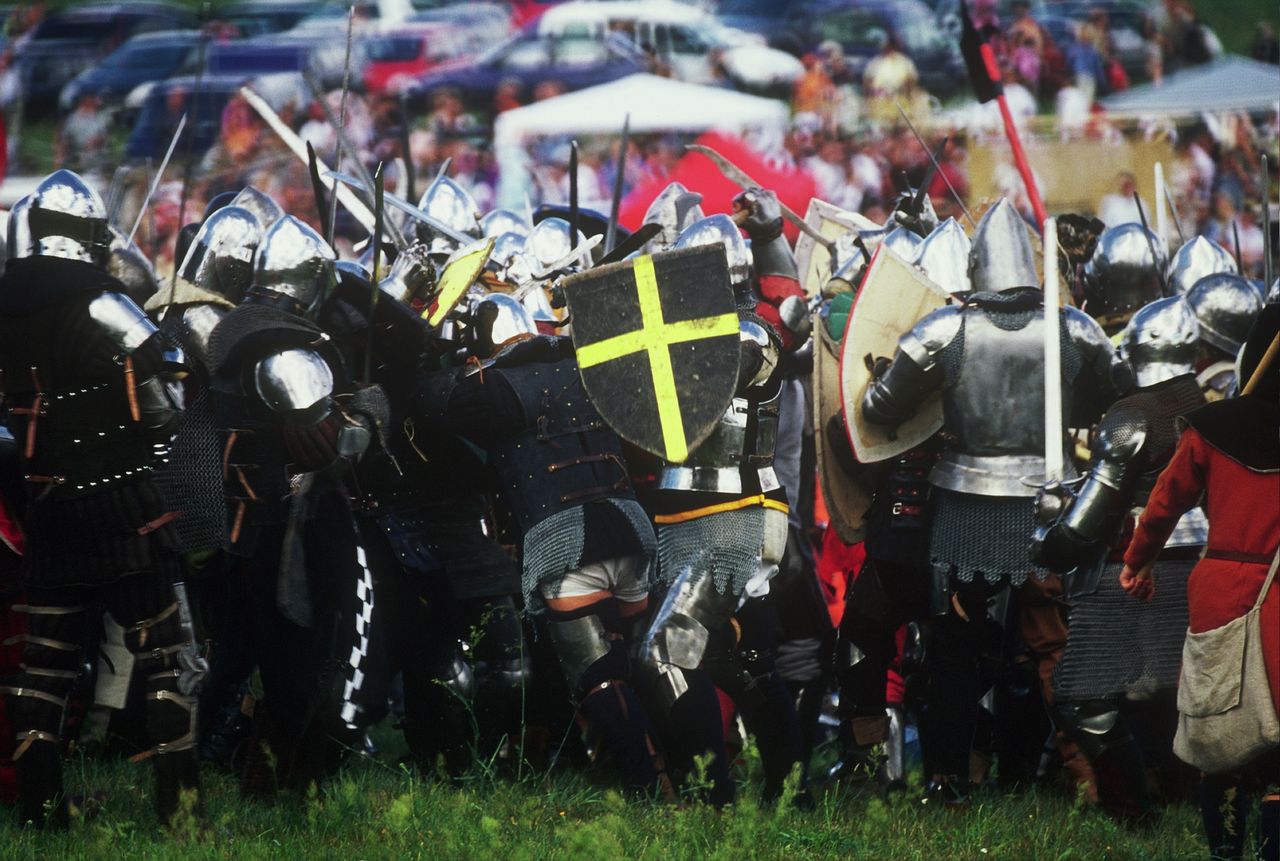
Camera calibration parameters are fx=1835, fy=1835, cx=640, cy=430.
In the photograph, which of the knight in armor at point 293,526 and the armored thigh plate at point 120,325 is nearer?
the armored thigh plate at point 120,325

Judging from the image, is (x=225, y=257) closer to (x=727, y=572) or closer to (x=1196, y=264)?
(x=727, y=572)

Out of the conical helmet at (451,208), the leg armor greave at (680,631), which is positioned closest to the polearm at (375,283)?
the leg armor greave at (680,631)

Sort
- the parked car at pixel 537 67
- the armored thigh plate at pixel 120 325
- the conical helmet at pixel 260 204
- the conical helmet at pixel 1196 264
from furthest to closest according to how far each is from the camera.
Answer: the parked car at pixel 537 67
the conical helmet at pixel 1196 264
the conical helmet at pixel 260 204
the armored thigh plate at pixel 120 325

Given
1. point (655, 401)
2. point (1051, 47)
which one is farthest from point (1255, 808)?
point (1051, 47)

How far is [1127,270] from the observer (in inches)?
252

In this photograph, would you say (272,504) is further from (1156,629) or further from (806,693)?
(1156,629)

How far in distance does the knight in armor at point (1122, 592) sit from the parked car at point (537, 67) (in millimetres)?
8125

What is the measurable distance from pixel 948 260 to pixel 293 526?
2.25m

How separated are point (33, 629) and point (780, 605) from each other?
7.28 ft

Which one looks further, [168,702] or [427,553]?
[427,553]

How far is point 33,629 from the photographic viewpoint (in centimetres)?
453

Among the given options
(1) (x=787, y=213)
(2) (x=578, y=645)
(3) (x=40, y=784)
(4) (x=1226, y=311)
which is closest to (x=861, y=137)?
(1) (x=787, y=213)

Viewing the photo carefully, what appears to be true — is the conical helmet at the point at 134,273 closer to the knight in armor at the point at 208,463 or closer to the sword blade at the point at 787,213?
the knight in armor at the point at 208,463

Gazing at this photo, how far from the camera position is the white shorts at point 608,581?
16.2 feet
